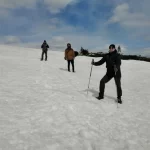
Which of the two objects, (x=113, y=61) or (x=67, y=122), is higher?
(x=113, y=61)

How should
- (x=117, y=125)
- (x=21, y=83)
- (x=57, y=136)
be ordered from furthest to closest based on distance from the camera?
1. (x=21, y=83)
2. (x=117, y=125)
3. (x=57, y=136)

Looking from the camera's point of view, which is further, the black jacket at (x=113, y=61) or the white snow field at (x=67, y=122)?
the black jacket at (x=113, y=61)

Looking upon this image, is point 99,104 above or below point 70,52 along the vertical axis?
below

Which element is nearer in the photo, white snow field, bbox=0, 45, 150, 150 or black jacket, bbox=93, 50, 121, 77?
white snow field, bbox=0, 45, 150, 150

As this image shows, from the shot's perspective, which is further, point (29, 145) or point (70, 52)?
point (70, 52)

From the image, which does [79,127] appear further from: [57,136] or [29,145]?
[29,145]

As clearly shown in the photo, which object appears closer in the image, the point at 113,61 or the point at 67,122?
the point at 67,122

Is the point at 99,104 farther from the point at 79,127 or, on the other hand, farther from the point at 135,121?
the point at 79,127

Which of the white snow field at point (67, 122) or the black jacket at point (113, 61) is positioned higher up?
the black jacket at point (113, 61)

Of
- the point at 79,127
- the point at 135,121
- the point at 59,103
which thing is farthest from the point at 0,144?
the point at 135,121

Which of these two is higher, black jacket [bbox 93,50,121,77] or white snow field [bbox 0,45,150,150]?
black jacket [bbox 93,50,121,77]

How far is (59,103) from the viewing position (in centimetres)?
948

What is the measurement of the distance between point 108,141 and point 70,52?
14.1 metres

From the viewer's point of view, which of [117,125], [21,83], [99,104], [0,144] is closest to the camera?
[0,144]
